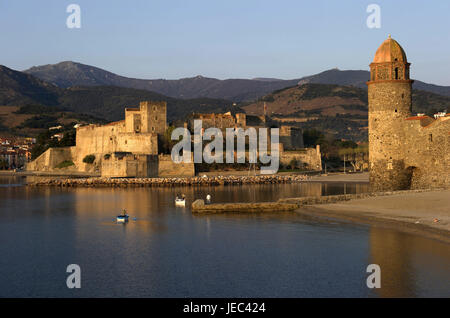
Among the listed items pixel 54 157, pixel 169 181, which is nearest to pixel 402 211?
pixel 169 181

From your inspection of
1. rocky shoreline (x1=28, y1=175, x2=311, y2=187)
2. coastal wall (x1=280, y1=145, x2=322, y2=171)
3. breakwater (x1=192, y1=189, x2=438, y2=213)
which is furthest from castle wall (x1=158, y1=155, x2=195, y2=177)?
breakwater (x1=192, y1=189, x2=438, y2=213)

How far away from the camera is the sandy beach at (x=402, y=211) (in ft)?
53.9

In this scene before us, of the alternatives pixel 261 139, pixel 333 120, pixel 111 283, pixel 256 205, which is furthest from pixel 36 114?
pixel 111 283

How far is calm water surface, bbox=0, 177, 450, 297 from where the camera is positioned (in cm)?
1163

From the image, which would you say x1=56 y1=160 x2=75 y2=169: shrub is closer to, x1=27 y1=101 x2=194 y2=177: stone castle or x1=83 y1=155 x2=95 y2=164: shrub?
x1=27 y1=101 x2=194 y2=177: stone castle

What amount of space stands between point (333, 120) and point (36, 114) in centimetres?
5706

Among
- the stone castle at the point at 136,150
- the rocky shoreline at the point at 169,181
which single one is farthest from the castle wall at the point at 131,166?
the rocky shoreline at the point at 169,181

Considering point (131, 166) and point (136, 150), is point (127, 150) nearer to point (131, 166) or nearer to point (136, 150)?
point (136, 150)

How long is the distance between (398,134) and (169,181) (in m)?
21.5

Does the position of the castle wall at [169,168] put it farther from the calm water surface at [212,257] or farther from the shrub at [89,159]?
the calm water surface at [212,257]

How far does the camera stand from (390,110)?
2277 centimetres

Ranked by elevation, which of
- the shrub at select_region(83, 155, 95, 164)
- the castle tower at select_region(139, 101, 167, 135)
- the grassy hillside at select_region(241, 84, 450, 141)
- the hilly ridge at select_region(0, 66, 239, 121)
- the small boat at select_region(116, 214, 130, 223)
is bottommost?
the small boat at select_region(116, 214, 130, 223)

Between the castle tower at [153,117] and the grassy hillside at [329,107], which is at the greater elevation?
the grassy hillside at [329,107]

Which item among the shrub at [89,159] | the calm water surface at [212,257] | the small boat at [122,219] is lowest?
the calm water surface at [212,257]
